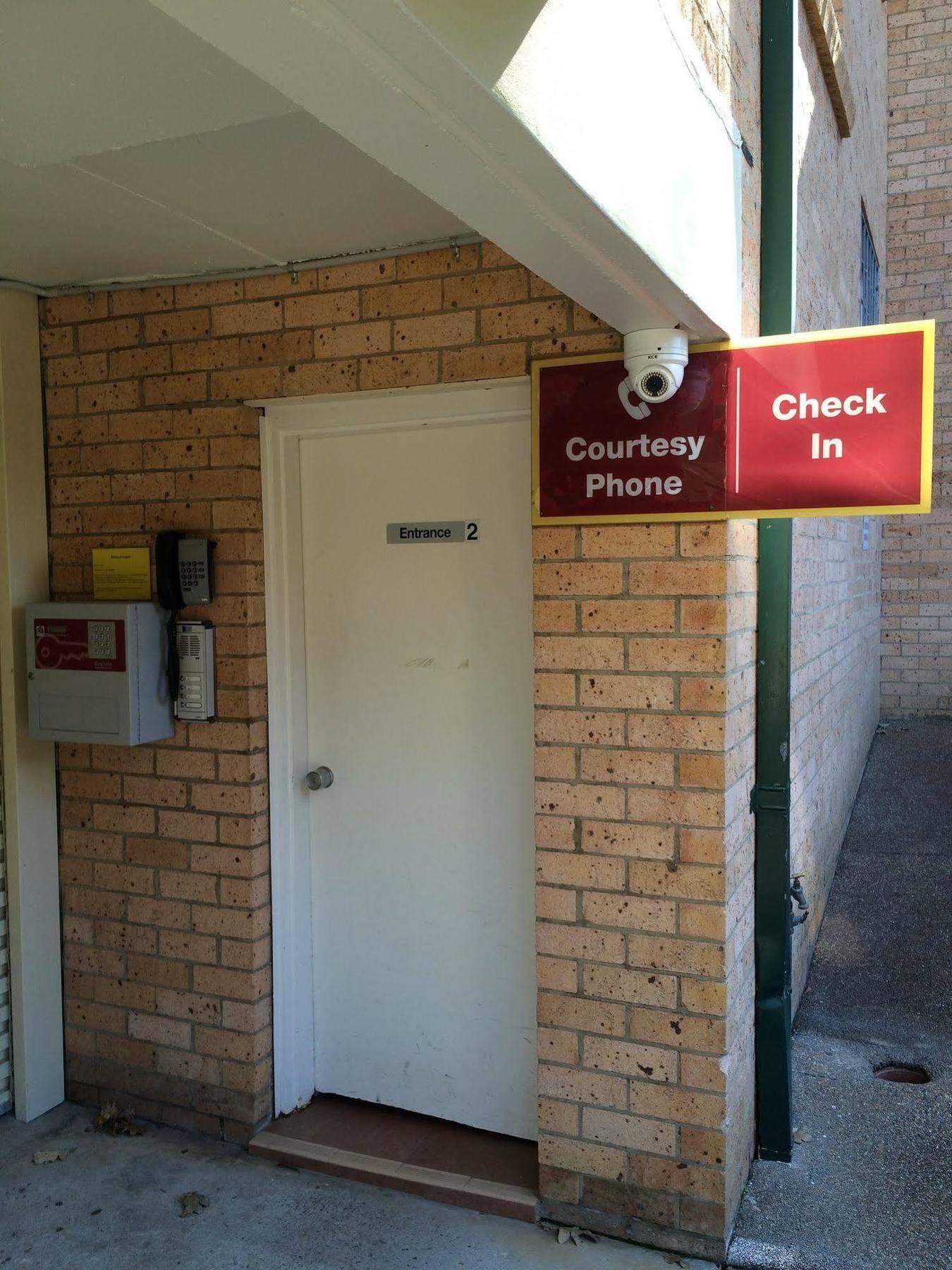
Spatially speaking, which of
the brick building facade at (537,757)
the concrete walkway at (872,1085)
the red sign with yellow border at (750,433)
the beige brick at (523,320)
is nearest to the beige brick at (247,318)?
the brick building facade at (537,757)

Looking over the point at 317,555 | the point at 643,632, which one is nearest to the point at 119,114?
the point at 317,555

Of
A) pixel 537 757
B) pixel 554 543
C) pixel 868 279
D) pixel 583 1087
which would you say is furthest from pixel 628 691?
pixel 868 279

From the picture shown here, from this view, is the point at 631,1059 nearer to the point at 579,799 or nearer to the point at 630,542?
the point at 579,799

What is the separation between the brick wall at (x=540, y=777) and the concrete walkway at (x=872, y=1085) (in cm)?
21

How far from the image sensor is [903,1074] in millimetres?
3646

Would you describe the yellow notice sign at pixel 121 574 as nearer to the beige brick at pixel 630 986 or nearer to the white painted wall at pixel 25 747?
the white painted wall at pixel 25 747

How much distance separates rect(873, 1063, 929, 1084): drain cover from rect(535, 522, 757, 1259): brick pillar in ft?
3.28

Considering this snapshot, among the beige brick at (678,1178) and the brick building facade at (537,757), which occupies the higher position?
the brick building facade at (537,757)

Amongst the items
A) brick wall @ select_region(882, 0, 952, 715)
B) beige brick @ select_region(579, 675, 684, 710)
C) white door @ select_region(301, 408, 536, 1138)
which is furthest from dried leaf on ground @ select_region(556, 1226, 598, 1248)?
brick wall @ select_region(882, 0, 952, 715)

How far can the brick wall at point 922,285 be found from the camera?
353 inches

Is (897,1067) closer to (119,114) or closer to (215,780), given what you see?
(215,780)

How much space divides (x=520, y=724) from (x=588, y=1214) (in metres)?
1.44

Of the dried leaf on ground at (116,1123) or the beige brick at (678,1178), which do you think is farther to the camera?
the dried leaf on ground at (116,1123)

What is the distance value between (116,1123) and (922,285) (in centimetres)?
932
